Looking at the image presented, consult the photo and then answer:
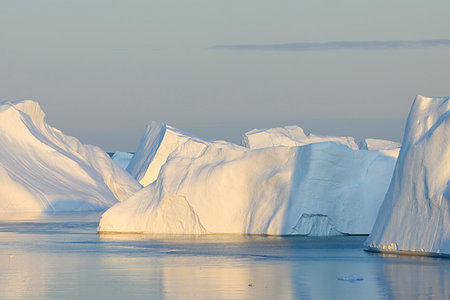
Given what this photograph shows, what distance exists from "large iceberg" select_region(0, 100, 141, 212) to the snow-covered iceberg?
2.13 m

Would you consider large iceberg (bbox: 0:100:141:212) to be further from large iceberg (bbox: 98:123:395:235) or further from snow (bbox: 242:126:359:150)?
large iceberg (bbox: 98:123:395:235)

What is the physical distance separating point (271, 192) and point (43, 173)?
46.9 meters

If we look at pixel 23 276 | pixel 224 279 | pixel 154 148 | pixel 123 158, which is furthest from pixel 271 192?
pixel 123 158

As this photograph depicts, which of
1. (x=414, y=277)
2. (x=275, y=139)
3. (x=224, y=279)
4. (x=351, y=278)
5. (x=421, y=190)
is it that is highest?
(x=421, y=190)

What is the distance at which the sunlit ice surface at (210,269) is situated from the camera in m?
24.2

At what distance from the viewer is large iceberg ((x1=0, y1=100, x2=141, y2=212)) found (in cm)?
8288

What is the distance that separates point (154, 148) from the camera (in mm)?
102750

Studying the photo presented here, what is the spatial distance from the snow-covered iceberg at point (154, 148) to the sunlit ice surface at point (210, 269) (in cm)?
5331

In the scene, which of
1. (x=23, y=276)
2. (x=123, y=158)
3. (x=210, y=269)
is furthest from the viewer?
(x=123, y=158)

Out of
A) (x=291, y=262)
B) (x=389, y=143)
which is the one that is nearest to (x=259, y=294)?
(x=291, y=262)

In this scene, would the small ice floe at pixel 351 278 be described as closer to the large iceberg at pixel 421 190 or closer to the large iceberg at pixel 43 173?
the large iceberg at pixel 421 190

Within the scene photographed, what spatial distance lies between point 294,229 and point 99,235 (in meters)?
8.98

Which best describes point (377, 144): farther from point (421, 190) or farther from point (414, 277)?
point (414, 277)

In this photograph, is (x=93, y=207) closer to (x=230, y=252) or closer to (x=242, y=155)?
(x=242, y=155)
